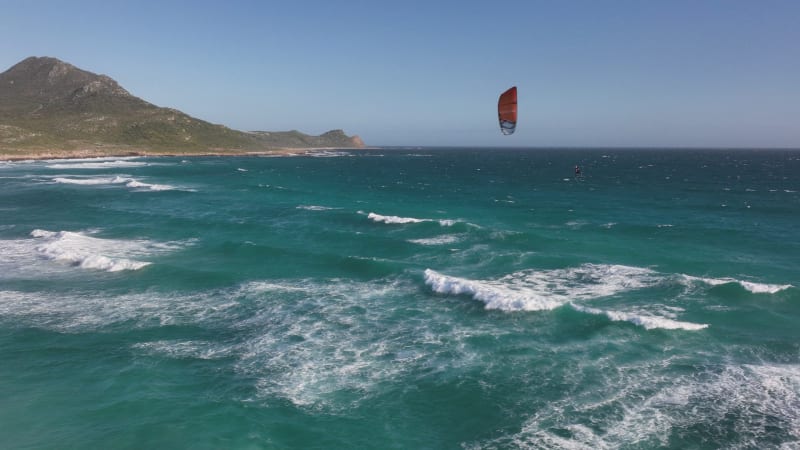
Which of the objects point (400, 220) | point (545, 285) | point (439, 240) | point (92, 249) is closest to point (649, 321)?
point (545, 285)

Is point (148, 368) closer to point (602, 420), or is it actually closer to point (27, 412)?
point (27, 412)

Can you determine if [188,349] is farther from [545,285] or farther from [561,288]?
[561,288]

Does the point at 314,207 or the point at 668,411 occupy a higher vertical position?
the point at 314,207

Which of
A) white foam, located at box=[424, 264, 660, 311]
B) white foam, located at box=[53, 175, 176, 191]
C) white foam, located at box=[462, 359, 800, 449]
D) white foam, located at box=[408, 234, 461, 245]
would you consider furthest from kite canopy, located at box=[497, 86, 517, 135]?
white foam, located at box=[53, 175, 176, 191]

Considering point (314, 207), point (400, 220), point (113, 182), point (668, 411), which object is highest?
point (113, 182)

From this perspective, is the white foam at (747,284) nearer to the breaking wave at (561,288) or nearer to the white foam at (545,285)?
the breaking wave at (561,288)

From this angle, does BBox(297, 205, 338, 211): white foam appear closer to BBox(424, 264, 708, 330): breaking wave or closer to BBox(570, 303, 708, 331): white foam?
BBox(424, 264, 708, 330): breaking wave
